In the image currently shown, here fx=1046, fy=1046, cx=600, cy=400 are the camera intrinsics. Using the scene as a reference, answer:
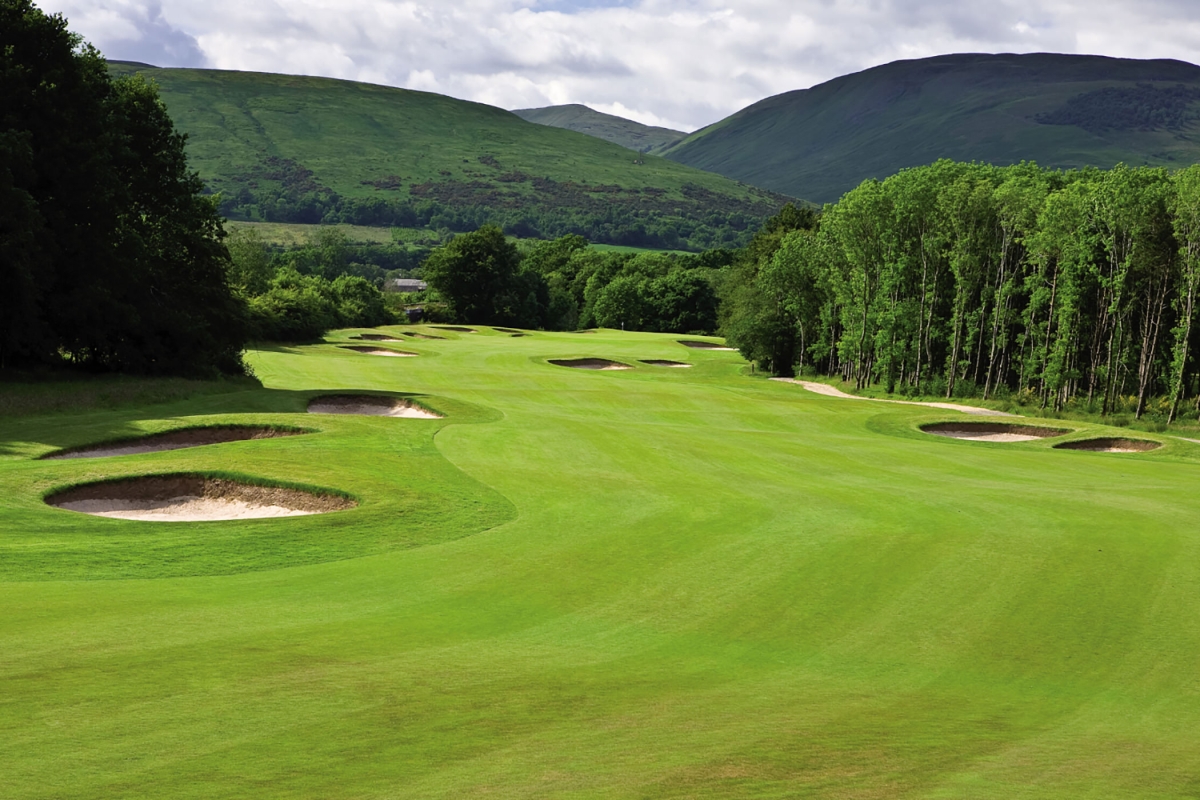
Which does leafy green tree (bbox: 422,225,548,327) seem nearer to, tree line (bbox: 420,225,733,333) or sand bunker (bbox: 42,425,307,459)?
tree line (bbox: 420,225,733,333)

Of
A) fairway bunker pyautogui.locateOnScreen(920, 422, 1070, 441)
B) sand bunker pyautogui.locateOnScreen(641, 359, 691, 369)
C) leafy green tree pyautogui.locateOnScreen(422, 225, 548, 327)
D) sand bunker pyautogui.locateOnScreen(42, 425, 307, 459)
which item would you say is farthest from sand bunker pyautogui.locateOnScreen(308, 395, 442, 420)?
leafy green tree pyautogui.locateOnScreen(422, 225, 548, 327)

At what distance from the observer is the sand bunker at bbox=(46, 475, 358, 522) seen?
22062 mm

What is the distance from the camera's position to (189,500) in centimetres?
2327

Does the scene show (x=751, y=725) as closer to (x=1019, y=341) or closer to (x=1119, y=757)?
(x=1119, y=757)

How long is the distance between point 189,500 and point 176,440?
802cm

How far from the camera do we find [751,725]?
9.84m

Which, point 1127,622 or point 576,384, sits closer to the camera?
point 1127,622

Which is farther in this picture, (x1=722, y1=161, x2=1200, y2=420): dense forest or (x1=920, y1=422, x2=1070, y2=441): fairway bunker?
(x1=722, y1=161, x2=1200, y2=420): dense forest

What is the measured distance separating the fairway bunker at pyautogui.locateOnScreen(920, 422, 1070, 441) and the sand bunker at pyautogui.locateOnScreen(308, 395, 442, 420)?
22.9 meters

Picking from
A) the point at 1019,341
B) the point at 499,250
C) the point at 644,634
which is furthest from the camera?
the point at 499,250

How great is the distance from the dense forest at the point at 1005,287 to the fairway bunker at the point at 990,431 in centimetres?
1139

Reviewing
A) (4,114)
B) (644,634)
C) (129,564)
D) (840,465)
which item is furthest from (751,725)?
(4,114)

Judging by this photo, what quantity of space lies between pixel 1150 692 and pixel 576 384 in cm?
4879

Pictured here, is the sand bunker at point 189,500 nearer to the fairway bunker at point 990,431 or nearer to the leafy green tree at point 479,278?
the fairway bunker at point 990,431
